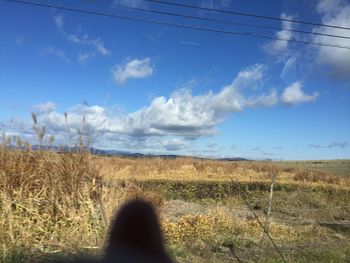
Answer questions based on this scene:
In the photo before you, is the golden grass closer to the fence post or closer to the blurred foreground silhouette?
the fence post

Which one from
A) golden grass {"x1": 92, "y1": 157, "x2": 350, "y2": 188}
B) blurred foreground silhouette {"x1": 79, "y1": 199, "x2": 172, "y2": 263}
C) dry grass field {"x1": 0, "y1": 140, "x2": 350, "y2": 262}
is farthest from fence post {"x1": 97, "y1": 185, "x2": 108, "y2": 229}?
golden grass {"x1": 92, "y1": 157, "x2": 350, "y2": 188}

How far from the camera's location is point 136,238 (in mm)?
6738

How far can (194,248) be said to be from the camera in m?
8.82

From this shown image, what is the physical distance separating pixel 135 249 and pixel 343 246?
6.24 meters

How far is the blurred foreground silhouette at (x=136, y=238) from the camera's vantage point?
21.6 feet

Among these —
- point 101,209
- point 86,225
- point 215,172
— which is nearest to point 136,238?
point 86,225

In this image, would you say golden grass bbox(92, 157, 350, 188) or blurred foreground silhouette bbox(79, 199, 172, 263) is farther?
golden grass bbox(92, 157, 350, 188)

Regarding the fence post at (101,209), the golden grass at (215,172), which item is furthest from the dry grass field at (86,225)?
the golden grass at (215,172)

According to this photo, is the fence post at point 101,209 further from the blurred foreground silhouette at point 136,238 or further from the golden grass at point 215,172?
the golden grass at point 215,172

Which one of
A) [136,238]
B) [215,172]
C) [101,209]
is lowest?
[136,238]

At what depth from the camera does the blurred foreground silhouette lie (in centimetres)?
657

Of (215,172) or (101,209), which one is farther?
(215,172)

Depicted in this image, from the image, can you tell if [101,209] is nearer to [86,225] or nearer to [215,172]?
[86,225]

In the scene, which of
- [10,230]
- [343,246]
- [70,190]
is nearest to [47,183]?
[70,190]
